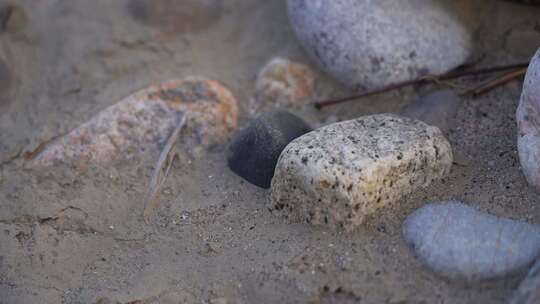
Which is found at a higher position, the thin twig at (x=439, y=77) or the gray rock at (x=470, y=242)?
the thin twig at (x=439, y=77)

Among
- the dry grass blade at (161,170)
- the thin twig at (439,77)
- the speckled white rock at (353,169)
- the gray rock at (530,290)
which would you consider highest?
the thin twig at (439,77)

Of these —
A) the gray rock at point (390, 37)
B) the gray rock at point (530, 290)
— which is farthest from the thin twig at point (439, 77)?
the gray rock at point (530, 290)

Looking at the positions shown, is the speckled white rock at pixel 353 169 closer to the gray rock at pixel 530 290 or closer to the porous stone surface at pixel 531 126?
the porous stone surface at pixel 531 126

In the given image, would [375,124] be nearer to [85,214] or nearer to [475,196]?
[475,196]

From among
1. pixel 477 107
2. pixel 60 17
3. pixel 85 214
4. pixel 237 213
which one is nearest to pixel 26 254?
pixel 85 214

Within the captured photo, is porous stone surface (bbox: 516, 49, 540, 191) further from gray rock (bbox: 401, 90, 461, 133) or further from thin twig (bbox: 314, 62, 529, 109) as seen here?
thin twig (bbox: 314, 62, 529, 109)
